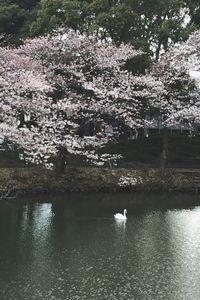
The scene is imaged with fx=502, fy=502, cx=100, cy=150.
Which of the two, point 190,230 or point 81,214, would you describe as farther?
point 81,214

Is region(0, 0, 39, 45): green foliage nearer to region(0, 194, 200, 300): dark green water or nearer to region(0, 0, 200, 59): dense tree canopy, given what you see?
region(0, 0, 200, 59): dense tree canopy

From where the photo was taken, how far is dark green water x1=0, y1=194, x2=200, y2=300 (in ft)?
39.2

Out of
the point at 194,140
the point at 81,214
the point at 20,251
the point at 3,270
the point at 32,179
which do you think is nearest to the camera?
the point at 3,270

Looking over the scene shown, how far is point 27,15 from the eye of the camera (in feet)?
108

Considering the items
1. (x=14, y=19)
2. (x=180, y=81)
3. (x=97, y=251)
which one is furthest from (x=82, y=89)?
(x=97, y=251)

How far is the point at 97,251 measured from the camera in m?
15.4

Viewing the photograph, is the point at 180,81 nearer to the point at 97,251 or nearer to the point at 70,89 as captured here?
the point at 70,89

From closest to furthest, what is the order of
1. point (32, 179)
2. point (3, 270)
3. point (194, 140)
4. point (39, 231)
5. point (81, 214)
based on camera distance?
point (3, 270)
point (39, 231)
point (81, 214)
point (32, 179)
point (194, 140)

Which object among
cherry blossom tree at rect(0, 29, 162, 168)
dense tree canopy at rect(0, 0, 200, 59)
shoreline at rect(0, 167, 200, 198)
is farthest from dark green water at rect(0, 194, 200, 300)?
dense tree canopy at rect(0, 0, 200, 59)

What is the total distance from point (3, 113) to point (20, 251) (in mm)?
7815

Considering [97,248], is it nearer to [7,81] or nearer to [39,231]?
[39,231]

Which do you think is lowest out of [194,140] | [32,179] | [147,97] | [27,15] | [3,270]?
[3,270]

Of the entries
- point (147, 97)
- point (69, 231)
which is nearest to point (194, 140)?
point (147, 97)

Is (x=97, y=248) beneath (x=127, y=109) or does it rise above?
beneath
